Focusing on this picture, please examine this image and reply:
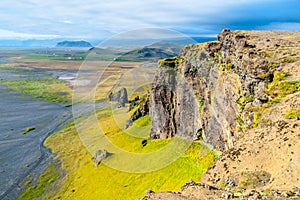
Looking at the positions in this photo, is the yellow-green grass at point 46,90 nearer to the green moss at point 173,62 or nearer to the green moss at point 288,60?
the green moss at point 173,62

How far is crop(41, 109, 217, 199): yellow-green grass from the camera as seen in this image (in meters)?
48.6

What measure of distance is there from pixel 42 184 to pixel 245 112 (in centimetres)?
5435

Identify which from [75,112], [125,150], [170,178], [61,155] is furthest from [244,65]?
[75,112]

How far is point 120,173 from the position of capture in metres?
61.8

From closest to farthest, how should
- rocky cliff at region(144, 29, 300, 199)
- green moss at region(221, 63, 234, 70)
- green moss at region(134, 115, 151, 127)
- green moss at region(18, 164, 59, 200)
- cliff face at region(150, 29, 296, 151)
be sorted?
rocky cliff at region(144, 29, 300, 199), cliff face at region(150, 29, 296, 151), green moss at region(221, 63, 234, 70), green moss at region(18, 164, 59, 200), green moss at region(134, 115, 151, 127)

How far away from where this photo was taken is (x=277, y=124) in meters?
21.6

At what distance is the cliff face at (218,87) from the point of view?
28.3 m

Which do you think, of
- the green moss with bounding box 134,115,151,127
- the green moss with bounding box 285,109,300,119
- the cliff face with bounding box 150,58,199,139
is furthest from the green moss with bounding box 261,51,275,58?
the green moss with bounding box 134,115,151,127

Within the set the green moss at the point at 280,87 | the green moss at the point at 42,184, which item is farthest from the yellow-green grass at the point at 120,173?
the green moss at the point at 280,87

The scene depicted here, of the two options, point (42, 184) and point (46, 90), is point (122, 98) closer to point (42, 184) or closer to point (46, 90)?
point (42, 184)

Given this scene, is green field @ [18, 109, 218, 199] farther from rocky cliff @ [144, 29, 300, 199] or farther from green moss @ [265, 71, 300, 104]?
green moss @ [265, 71, 300, 104]

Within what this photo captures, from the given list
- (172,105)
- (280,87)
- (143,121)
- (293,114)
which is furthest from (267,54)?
(143,121)

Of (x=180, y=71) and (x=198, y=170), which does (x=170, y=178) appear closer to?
(x=198, y=170)

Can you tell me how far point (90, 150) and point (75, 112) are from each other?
160ft
